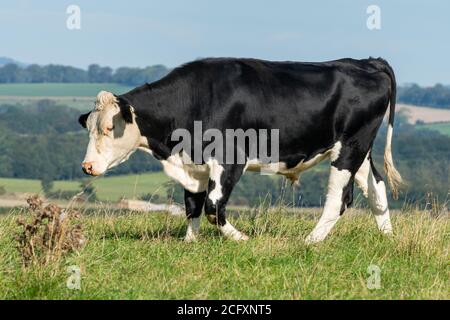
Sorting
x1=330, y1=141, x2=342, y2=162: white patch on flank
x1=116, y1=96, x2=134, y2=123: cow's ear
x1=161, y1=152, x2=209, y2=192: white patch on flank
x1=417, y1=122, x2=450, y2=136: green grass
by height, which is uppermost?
x1=116, y1=96, x2=134, y2=123: cow's ear

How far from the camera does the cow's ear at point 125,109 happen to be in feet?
34.7

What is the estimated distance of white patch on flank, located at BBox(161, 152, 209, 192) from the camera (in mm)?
10766

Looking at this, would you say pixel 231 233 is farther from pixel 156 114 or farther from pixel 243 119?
pixel 156 114

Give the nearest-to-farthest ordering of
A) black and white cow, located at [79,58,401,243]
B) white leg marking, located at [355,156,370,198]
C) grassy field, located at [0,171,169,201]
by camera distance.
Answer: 1. black and white cow, located at [79,58,401,243]
2. white leg marking, located at [355,156,370,198]
3. grassy field, located at [0,171,169,201]

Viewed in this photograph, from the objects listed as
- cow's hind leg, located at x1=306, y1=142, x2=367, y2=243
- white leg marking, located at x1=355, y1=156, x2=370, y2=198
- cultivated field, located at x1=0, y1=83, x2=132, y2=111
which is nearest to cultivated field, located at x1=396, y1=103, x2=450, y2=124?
cultivated field, located at x1=0, y1=83, x2=132, y2=111

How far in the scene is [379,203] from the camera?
11609 mm

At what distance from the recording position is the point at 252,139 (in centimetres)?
1068

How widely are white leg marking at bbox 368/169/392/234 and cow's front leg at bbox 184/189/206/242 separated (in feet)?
7.22

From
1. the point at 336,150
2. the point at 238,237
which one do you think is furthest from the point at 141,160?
the point at 238,237

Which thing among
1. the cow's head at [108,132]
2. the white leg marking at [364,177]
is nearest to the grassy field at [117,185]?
the white leg marking at [364,177]

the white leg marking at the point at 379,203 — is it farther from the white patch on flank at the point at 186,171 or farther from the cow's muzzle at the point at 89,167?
the cow's muzzle at the point at 89,167

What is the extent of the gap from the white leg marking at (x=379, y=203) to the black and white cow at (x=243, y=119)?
0.16 ft

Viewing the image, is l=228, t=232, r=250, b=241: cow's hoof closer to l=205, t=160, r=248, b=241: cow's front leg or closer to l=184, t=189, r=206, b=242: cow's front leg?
l=205, t=160, r=248, b=241: cow's front leg

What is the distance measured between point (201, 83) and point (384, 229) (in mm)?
2863
